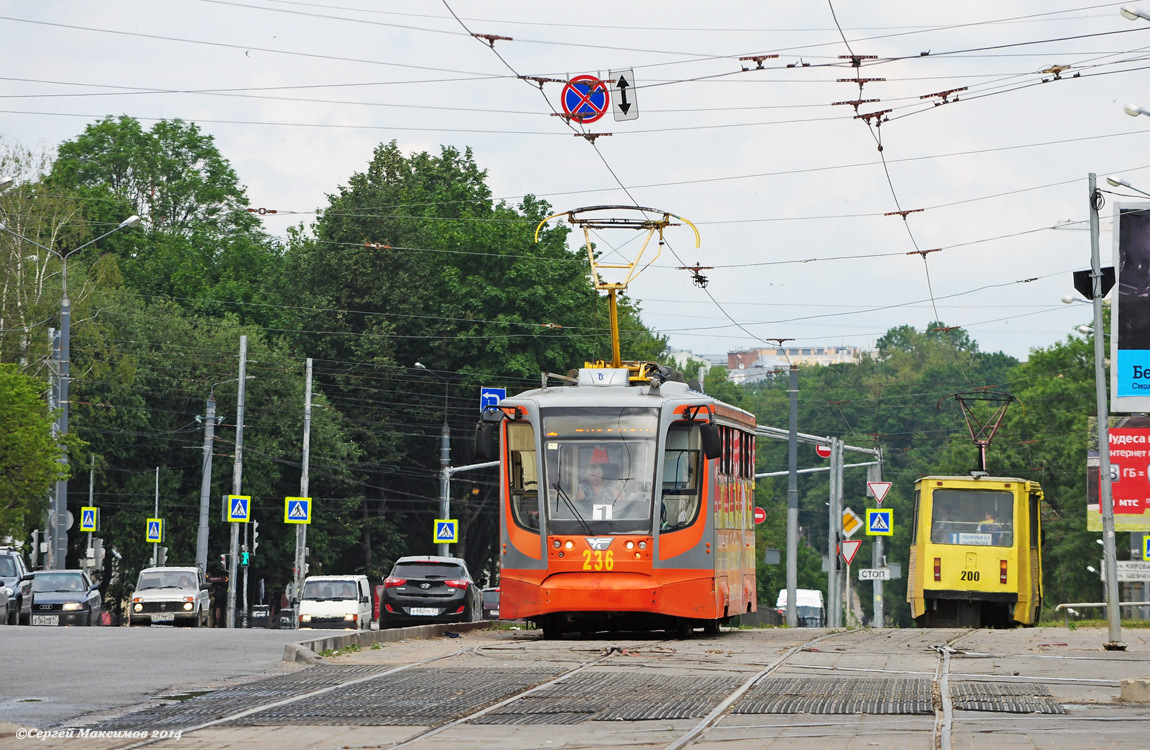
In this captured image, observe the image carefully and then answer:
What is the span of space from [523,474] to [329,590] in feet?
54.1

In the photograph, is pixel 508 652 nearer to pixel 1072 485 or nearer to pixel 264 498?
pixel 264 498

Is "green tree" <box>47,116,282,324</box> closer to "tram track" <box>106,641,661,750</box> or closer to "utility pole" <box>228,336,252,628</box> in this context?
"utility pole" <box>228,336,252,628</box>

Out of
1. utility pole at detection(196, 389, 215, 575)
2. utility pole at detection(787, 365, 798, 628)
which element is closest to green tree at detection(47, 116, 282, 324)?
utility pole at detection(196, 389, 215, 575)

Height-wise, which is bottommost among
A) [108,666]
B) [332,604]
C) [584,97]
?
[332,604]

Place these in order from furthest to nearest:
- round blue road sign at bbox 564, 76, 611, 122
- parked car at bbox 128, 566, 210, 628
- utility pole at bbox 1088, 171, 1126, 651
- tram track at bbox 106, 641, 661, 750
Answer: parked car at bbox 128, 566, 210, 628
round blue road sign at bbox 564, 76, 611, 122
utility pole at bbox 1088, 171, 1126, 651
tram track at bbox 106, 641, 661, 750

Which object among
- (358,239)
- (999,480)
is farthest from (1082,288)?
(358,239)

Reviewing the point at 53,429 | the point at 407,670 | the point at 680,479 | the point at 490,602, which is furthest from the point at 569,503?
the point at 490,602

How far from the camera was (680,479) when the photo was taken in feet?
71.7

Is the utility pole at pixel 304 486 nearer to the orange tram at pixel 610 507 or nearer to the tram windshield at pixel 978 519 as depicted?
the tram windshield at pixel 978 519

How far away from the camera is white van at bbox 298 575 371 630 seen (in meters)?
37.2

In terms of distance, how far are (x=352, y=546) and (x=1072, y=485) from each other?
29843 mm

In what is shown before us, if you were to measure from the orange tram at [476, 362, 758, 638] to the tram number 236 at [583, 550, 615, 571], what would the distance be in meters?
0.01

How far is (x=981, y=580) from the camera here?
33094 millimetres

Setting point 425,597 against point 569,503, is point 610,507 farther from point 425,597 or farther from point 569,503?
point 425,597
